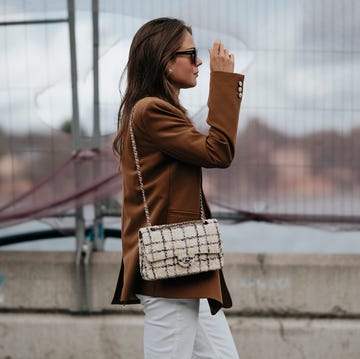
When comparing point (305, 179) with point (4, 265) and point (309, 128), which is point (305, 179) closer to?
point (309, 128)

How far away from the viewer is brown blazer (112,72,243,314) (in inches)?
98.1

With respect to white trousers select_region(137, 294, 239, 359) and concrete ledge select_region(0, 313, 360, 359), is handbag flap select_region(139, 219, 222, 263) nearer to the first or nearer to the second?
white trousers select_region(137, 294, 239, 359)

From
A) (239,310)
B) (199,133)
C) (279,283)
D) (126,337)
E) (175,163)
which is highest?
(199,133)

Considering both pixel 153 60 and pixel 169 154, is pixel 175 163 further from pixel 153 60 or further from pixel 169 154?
pixel 153 60

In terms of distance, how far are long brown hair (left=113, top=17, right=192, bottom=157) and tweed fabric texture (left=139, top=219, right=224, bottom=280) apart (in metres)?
0.42

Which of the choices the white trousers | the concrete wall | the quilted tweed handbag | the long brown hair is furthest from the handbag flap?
the concrete wall

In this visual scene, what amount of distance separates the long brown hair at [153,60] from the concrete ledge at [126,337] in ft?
6.85

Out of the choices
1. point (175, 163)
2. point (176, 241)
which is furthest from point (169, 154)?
point (176, 241)

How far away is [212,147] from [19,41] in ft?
8.01

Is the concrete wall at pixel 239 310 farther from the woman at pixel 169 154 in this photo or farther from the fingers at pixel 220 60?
the fingers at pixel 220 60

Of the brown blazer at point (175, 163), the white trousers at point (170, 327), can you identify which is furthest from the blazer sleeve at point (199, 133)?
the white trousers at point (170, 327)

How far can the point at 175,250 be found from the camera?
8.25 feet

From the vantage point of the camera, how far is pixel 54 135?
4.59 metres

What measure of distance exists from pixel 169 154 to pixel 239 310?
216 centimetres
